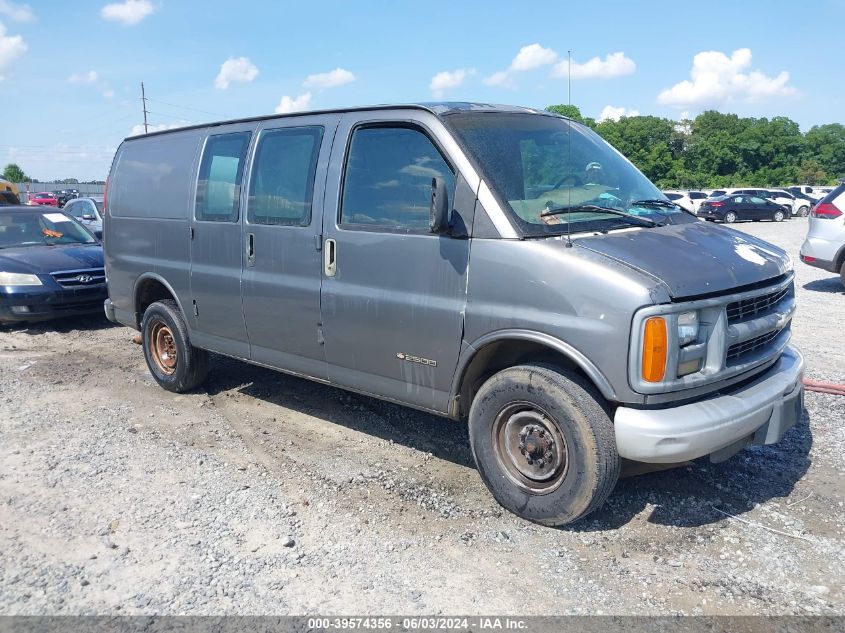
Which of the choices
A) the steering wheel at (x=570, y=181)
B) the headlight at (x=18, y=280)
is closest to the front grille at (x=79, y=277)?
the headlight at (x=18, y=280)

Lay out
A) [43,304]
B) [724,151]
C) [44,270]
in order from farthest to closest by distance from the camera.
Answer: [724,151]
[44,270]
[43,304]

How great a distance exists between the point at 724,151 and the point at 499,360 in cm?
8859

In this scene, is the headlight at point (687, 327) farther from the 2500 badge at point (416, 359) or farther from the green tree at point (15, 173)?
the green tree at point (15, 173)

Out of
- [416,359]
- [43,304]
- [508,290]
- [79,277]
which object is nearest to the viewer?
[508,290]

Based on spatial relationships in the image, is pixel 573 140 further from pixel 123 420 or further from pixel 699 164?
pixel 699 164

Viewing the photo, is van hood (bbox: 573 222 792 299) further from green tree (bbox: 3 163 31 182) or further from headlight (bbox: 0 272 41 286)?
green tree (bbox: 3 163 31 182)

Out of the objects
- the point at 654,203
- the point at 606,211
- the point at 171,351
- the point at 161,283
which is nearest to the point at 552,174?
the point at 606,211

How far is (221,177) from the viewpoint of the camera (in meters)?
5.48

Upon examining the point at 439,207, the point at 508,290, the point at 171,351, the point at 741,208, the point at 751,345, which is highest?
the point at 439,207

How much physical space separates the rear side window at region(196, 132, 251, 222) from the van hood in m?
2.85

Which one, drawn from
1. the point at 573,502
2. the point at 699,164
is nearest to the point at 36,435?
the point at 573,502

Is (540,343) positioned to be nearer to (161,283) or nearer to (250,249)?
(250,249)

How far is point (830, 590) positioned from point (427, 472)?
2310 mm

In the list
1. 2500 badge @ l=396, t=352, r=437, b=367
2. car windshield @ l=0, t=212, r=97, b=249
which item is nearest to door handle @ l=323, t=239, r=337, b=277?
2500 badge @ l=396, t=352, r=437, b=367
